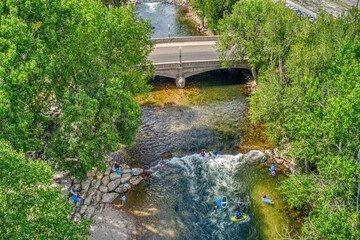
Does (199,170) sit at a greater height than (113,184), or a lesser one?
greater

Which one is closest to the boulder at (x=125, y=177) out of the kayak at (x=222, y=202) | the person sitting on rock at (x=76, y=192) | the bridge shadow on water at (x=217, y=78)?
the person sitting on rock at (x=76, y=192)

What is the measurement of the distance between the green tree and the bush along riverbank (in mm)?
14784

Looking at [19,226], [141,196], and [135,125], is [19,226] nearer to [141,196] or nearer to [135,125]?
[135,125]

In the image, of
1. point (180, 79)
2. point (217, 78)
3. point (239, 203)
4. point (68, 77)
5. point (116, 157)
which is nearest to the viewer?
point (68, 77)

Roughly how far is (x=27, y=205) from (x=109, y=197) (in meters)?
18.2

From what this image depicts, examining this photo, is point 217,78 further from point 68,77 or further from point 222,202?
point 68,77

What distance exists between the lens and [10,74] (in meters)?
27.6

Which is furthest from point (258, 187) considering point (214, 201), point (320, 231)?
point (320, 231)

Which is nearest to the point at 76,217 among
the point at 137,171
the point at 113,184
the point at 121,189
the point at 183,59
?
the point at 113,184

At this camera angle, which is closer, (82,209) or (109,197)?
(82,209)

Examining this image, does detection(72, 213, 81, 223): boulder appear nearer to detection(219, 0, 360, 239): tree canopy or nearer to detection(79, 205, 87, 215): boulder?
detection(79, 205, 87, 215): boulder

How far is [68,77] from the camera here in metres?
34.4

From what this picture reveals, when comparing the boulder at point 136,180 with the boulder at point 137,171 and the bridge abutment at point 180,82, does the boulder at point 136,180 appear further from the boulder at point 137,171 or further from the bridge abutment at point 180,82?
the bridge abutment at point 180,82

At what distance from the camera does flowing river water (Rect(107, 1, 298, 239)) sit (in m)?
35.8
